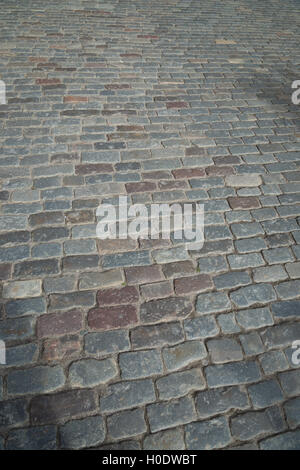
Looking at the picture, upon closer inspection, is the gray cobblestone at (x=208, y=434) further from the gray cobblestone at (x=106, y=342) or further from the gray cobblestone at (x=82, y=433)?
the gray cobblestone at (x=106, y=342)

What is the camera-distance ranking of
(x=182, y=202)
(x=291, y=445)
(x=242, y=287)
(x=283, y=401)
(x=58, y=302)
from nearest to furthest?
1. (x=291, y=445)
2. (x=283, y=401)
3. (x=58, y=302)
4. (x=242, y=287)
5. (x=182, y=202)

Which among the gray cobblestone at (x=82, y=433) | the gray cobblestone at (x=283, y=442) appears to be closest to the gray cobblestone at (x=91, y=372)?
the gray cobblestone at (x=82, y=433)

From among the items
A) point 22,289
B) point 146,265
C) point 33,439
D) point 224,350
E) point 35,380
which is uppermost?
point 146,265

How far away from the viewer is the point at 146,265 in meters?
2.25

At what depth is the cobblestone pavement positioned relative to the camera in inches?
64.2

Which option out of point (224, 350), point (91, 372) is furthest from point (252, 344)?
point (91, 372)

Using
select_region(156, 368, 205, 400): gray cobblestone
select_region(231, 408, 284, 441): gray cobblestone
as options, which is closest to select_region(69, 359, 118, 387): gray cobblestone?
select_region(156, 368, 205, 400): gray cobblestone

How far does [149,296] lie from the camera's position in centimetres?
208

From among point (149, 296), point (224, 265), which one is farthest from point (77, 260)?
point (224, 265)

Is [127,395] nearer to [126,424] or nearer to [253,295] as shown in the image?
[126,424]

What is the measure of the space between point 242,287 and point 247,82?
12.7 ft

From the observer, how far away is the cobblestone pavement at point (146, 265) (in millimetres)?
1630
